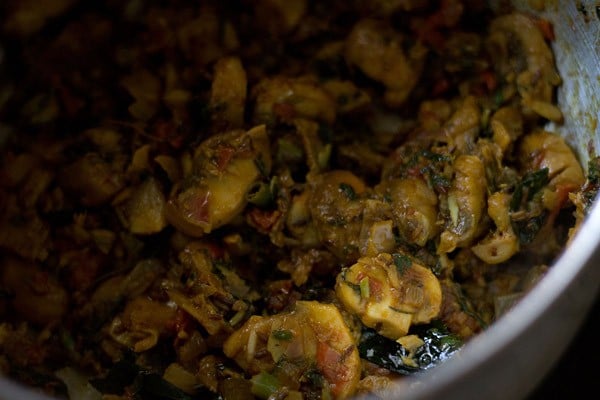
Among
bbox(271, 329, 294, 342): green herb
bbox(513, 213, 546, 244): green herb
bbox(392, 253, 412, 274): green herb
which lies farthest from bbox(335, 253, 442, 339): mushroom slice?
bbox(513, 213, 546, 244): green herb

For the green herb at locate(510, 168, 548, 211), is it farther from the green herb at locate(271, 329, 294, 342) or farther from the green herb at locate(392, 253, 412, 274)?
the green herb at locate(271, 329, 294, 342)

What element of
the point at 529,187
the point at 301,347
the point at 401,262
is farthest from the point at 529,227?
the point at 301,347

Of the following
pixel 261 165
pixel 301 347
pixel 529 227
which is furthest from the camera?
pixel 261 165

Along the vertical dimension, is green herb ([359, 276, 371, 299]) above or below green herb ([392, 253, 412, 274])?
below

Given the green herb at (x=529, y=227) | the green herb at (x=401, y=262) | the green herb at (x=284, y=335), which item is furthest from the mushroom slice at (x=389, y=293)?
the green herb at (x=529, y=227)

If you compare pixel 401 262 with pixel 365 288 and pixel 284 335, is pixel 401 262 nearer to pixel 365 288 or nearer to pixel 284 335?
pixel 365 288

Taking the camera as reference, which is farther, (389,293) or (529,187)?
(529,187)

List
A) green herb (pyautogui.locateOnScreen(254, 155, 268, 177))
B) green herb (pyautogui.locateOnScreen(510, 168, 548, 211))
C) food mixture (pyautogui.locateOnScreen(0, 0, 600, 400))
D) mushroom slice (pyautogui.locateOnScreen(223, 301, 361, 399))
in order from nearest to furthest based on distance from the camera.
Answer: mushroom slice (pyautogui.locateOnScreen(223, 301, 361, 399))
food mixture (pyautogui.locateOnScreen(0, 0, 600, 400))
green herb (pyautogui.locateOnScreen(510, 168, 548, 211))
green herb (pyautogui.locateOnScreen(254, 155, 268, 177))
